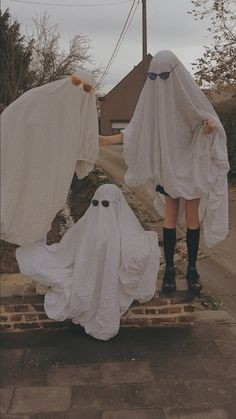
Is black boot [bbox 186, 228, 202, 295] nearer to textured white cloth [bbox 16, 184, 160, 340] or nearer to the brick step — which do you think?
the brick step

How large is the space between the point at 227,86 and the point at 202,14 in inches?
75.2

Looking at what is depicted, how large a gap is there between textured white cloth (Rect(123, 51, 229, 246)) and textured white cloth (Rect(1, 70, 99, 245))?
1.40 ft

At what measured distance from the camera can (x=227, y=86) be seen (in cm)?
1209

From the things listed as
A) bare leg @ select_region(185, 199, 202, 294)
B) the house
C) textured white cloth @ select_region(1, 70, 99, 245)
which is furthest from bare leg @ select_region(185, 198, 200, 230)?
the house

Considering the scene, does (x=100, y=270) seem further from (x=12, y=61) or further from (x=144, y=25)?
(x=12, y=61)

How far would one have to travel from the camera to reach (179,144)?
330 cm

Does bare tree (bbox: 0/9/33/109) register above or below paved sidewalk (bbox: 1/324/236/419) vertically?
above

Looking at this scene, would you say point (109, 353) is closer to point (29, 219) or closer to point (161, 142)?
point (29, 219)

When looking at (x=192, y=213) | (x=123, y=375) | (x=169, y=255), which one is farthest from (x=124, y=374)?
(x=192, y=213)

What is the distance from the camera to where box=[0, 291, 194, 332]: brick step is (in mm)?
3197

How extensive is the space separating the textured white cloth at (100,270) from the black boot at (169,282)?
0.55 feet

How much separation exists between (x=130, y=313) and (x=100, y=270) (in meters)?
0.43

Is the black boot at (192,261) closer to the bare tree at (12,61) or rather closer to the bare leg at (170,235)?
the bare leg at (170,235)

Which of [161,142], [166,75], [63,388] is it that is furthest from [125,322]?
[166,75]
